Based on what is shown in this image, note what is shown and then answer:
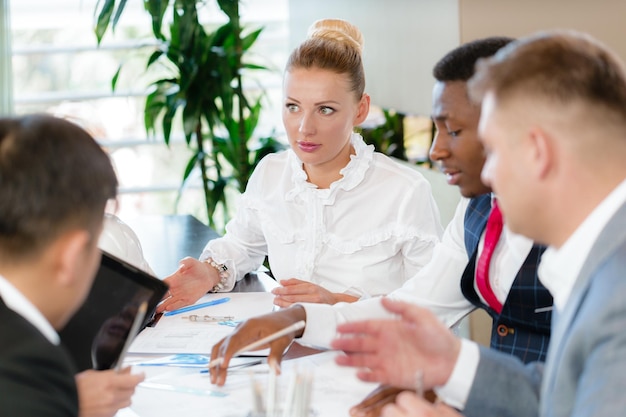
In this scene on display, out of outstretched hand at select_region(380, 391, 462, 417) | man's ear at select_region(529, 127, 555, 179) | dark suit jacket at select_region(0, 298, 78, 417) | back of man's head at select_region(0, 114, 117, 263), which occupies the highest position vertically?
man's ear at select_region(529, 127, 555, 179)

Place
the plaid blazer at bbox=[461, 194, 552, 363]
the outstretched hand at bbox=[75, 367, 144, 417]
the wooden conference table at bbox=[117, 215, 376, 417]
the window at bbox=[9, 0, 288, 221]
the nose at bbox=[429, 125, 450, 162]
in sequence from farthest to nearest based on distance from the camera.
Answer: the window at bbox=[9, 0, 288, 221], the nose at bbox=[429, 125, 450, 162], the plaid blazer at bbox=[461, 194, 552, 363], the wooden conference table at bbox=[117, 215, 376, 417], the outstretched hand at bbox=[75, 367, 144, 417]

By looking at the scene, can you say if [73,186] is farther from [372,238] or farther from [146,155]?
[146,155]

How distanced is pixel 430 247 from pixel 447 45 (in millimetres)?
1447

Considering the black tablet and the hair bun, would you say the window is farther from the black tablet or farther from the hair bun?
the black tablet

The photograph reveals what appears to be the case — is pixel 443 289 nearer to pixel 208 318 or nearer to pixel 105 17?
pixel 208 318

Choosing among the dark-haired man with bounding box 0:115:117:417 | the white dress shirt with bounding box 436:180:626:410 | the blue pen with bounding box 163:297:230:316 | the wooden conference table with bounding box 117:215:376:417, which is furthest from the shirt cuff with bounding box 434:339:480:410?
the blue pen with bounding box 163:297:230:316

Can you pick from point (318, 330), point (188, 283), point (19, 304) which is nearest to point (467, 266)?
point (318, 330)

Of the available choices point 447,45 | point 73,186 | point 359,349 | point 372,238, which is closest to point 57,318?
point 73,186

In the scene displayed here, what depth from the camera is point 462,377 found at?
Answer: 1484 mm

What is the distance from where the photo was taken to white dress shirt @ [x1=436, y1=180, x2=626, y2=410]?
123 cm

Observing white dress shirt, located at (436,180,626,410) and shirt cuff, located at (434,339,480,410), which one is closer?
white dress shirt, located at (436,180,626,410)

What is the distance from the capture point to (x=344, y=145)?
2.62 m

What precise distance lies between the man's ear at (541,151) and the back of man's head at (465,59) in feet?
2.36

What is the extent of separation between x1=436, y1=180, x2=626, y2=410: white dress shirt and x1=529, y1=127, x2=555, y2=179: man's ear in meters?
0.10
